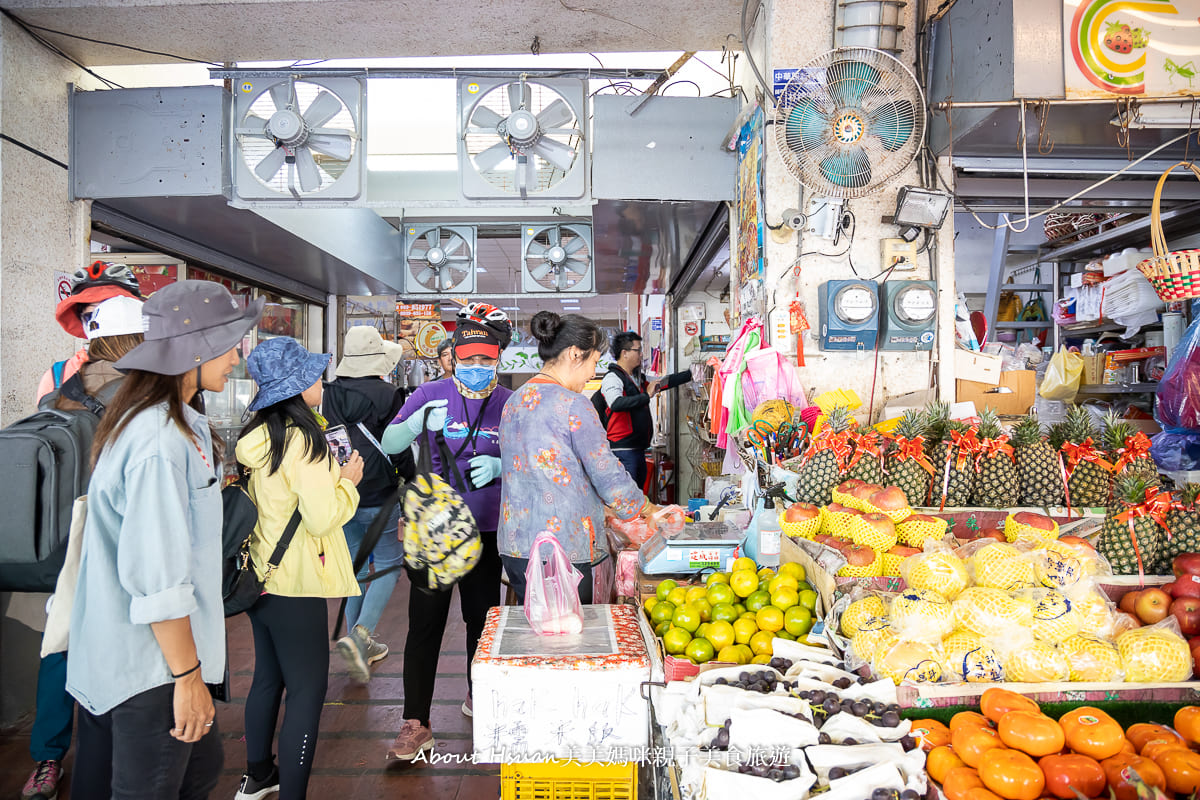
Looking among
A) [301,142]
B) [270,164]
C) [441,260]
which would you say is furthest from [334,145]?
[441,260]

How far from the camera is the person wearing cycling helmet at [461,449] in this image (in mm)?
2961

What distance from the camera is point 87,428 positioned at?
2.39 meters

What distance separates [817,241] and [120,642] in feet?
10.5

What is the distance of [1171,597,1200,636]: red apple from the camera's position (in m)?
2.07

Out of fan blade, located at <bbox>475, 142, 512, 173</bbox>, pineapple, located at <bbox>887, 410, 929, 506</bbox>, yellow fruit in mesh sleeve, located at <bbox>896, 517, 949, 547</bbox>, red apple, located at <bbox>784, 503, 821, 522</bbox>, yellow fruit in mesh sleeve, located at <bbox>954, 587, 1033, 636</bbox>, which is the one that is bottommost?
yellow fruit in mesh sleeve, located at <bbox>954, 587, 1033, 636</bbox>

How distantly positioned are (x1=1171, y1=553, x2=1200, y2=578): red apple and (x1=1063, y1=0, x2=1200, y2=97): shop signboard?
1.89 m

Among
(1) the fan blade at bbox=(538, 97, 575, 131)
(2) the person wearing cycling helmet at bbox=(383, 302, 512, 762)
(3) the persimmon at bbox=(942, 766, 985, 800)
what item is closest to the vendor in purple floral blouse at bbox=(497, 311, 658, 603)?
(2) the person wearing cycling helmet at bbox=(383, 302, 512, 762)

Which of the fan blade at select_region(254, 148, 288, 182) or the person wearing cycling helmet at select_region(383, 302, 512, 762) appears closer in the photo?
the person wearing cycling helmet at select_region(383, 302, 512, 762)

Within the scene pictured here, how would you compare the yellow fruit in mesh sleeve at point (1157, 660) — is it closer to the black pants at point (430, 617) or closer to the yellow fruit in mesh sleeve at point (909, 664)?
the yellow fruit in mesh sleeve at point (909, 664)

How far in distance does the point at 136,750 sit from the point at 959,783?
70.3 inches

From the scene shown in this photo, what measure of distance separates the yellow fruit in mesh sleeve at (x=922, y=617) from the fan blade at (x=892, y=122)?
78.4 inches

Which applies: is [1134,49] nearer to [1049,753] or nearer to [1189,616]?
[1189,616]

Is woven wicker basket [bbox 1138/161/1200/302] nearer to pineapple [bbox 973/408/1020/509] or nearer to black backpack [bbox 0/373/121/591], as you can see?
pineapple [bbox 973/408/1020/509]

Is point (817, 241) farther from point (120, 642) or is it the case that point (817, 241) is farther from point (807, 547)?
point (120, 642)
